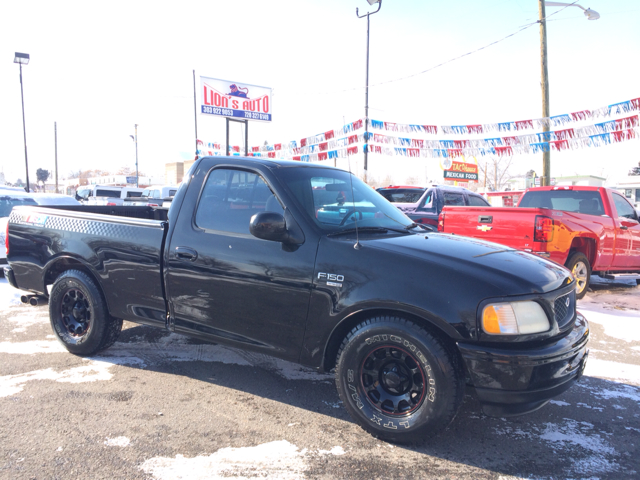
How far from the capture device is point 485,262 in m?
2.94

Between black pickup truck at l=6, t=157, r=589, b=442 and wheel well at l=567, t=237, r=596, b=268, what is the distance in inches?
178

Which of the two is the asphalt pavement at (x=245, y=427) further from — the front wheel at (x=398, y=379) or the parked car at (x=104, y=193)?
the parked car at (x=104, y=193)

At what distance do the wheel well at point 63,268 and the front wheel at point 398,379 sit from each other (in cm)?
266

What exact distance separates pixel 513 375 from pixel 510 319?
1.03ft

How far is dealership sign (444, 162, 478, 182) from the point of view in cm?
4481

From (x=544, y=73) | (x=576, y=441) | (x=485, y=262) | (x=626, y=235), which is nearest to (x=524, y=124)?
(x=544, y=73)

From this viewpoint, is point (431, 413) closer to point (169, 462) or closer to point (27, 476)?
point (169, 462)

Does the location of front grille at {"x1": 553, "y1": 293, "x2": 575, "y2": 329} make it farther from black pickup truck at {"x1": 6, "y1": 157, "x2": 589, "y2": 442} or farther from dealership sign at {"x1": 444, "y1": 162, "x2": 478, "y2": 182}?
dealership sign at {"x1": 444, "y1": 162, "x2": 478, "y2": 182}

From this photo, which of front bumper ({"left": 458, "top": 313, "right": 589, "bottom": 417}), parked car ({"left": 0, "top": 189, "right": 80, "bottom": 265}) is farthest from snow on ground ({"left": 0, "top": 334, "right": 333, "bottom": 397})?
parked car ({"left": 0, "top": 189, "right": 80, "bottom": 265})

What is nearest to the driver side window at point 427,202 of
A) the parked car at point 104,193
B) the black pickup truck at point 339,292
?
the black pickup truck at point 339,292

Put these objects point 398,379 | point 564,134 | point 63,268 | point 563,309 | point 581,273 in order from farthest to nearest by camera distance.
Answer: point 564,134 → point 581,273 → point 63,268 → point 563,309 → point 398,379

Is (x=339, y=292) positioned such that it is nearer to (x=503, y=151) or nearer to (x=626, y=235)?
(x=626, y=235)

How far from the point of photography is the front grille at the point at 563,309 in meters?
2.89

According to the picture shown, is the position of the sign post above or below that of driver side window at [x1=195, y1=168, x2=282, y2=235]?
above
